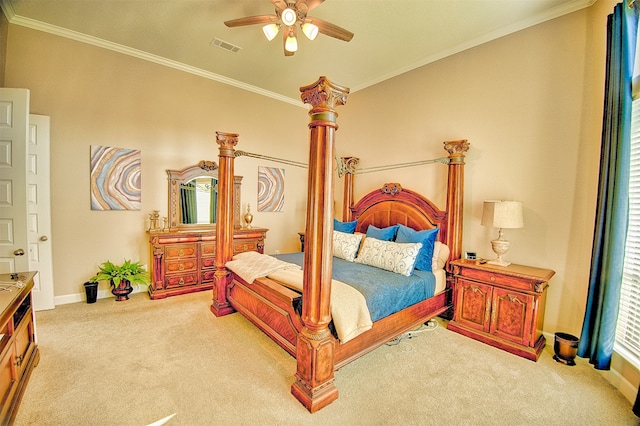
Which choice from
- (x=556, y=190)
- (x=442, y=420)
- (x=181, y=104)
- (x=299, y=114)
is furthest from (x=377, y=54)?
(x=442, y=420)

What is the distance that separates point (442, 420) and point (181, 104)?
195 inches

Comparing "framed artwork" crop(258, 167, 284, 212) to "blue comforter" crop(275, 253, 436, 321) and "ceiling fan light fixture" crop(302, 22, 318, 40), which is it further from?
"ceiling fan light fixture" crop(302, 22, 318, 40)

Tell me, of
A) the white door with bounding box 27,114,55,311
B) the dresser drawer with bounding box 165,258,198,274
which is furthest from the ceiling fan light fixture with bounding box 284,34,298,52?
the dresser drawer with bounding box 165,258,198,274

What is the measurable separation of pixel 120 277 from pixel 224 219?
172 centimetres

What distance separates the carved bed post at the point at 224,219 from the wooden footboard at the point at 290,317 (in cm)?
14

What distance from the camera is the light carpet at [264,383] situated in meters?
1.83

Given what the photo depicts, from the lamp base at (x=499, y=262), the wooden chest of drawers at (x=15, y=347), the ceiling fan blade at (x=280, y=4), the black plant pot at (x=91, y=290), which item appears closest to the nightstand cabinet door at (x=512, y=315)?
the lamp base at (x=499, y=262)

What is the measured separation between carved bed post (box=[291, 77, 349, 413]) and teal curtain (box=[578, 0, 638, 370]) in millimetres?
2202

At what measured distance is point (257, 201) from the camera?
16.9 feet

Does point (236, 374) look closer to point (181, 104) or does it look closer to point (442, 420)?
point (442, 420)

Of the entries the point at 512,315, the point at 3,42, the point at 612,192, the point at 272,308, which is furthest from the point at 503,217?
the point at 3,42

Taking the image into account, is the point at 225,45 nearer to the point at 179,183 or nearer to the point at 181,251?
the point at 179,183

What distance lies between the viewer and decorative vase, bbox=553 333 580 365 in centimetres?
248

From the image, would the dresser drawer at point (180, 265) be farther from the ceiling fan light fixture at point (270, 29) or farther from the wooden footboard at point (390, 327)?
the ceiling fan light fixture at point (270, 29)
